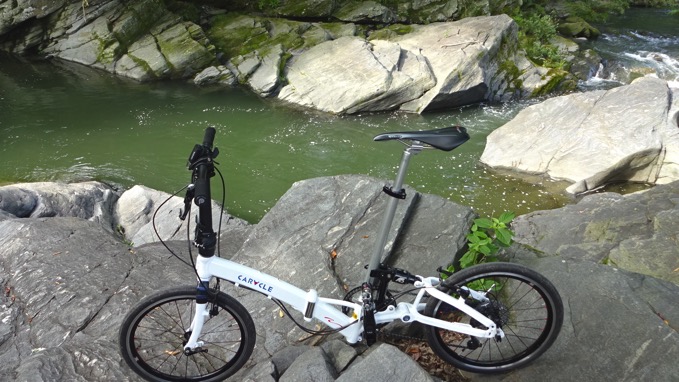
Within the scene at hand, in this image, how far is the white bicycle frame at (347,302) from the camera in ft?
9.16

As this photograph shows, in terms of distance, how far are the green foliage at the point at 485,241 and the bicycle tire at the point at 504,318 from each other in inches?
15.7

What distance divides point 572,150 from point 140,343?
8024 millimetres

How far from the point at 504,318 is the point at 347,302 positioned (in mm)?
942

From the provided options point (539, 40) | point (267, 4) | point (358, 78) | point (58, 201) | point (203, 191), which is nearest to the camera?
point (203, 191)

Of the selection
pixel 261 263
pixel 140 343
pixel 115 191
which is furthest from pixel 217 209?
pixel 140 343

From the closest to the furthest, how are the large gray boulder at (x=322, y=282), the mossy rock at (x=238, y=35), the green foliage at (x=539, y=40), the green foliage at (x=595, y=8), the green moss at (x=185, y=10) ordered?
the large gray boulder at (x=322, y=282) < the green foliage at (x=539, y=40) < the mossy rock at (x=238, y=35) < the green moss at (x=185, y=10) < the green foliage at (x=595, y=8)

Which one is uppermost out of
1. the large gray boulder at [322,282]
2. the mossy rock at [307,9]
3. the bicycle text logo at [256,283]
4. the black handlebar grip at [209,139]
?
the black handlebar grip at [209,139]

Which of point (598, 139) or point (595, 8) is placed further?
point (595, 8)

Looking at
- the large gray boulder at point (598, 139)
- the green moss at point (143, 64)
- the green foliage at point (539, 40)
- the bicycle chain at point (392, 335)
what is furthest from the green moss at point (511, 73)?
the bicycle chain at point (392, 335)

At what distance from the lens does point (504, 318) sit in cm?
303

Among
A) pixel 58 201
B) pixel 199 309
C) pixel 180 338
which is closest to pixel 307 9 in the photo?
pixel 58 201

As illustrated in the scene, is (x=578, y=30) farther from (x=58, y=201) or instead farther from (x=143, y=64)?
(x=58, y=201)

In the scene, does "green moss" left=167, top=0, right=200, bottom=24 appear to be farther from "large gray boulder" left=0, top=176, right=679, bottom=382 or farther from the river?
"large gray boulder" left=0, top=176, right=679, bottom=382

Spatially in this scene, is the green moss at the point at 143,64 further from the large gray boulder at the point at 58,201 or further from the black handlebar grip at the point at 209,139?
the black handlebar grip at the point at 209,139
